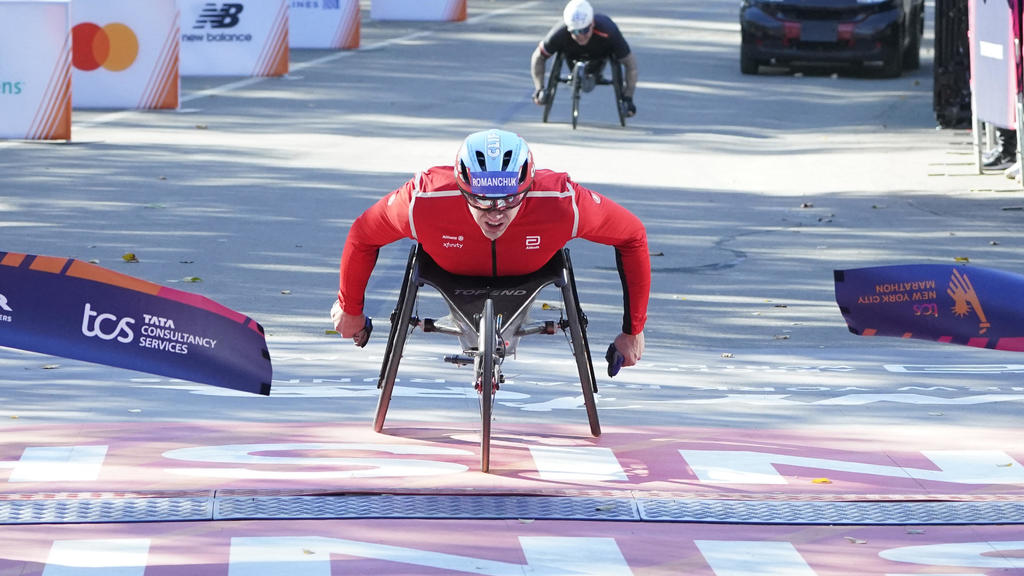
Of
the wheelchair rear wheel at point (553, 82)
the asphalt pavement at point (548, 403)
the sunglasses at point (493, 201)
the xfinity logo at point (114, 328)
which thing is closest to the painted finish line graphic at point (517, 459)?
the asphalt pavement at point (548, 403)

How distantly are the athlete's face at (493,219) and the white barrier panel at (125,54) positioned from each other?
45.9 ft

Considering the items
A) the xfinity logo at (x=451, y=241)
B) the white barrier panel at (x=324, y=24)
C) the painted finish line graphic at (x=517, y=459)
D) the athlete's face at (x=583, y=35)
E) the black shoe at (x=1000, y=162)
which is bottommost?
the white barrier panel at (x=324, y=24)

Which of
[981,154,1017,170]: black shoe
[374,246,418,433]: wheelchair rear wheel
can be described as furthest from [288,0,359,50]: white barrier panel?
[374,246,418,433]: wheelchair rear wheel

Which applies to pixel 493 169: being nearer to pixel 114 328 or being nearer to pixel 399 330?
pixel 399 330

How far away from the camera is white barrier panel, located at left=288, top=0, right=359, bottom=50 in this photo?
2883 centimetres

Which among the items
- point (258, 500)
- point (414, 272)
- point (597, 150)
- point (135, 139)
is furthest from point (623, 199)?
point (258, 500)

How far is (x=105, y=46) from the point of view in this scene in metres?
20.1

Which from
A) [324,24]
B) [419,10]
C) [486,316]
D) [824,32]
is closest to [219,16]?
[324,24]

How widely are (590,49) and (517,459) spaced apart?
39.7 ft

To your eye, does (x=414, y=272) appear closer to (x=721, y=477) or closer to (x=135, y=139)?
(x=721, y=477)

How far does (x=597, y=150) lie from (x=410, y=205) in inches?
428

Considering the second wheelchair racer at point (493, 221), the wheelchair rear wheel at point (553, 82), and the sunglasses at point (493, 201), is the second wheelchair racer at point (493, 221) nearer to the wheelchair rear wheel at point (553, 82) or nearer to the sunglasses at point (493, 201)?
the sunglasses at point (493, 201)

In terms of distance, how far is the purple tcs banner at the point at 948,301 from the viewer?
21.7 feet

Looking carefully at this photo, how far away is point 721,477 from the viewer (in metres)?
6.80
